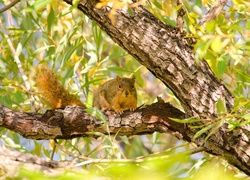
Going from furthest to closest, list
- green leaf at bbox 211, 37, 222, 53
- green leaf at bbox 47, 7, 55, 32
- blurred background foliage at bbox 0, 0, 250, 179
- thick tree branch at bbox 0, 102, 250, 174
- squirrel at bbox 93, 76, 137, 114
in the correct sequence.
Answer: squirrel at bbox 93, 76, 137, 114 < green leaf at bbox 47, 7, 55, 32 < thick tree branch at bbox 0, 102, 250, 174 < blurred background foliage at bbox 0, 0, 250, 179 < green leaf at bbox 211, 37, 222, 53

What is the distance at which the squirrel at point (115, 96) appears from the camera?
316 centimetres

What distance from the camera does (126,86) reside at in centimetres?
332

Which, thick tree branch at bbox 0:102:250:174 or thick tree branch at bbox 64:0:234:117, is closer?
thick tree branch at bbox 64:0:234:117

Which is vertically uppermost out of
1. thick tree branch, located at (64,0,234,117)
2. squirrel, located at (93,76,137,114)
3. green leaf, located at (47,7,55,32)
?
green leaf, located at (47,7,55,32)

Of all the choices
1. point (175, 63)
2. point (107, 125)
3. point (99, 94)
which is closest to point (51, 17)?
point (99, 94)

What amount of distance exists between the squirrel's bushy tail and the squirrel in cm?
40

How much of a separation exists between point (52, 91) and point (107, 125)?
2.03 ft

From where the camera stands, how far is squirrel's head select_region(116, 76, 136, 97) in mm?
3216

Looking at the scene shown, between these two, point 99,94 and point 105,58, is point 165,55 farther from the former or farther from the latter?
point 99,94

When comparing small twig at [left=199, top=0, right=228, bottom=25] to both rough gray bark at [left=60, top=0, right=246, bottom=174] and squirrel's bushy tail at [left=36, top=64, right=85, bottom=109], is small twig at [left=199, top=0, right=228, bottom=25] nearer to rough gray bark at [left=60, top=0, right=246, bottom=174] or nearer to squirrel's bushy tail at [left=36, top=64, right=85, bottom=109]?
rough gray bark at [left=60, top=0, right=246, bottom=174]

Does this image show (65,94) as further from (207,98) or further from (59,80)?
(207,98)

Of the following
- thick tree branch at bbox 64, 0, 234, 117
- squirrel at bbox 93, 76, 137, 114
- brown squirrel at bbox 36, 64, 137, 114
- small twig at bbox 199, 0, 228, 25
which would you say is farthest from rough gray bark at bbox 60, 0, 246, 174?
squirrel at bbox 93, 76, 137, 114

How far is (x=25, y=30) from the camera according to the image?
9.31ft

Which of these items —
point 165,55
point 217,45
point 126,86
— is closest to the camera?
point 217,45
